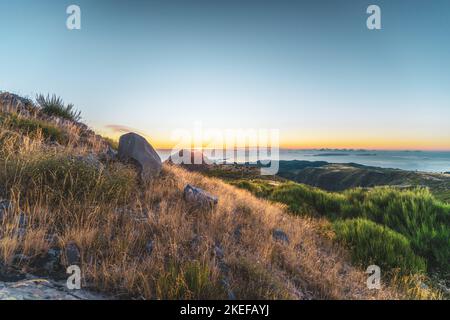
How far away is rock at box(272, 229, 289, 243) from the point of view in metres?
6.25

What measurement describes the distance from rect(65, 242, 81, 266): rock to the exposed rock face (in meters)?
4.21

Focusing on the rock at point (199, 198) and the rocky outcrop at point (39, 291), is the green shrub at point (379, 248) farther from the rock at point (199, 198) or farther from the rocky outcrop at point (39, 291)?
the rocky outcrop at point (39, 291)

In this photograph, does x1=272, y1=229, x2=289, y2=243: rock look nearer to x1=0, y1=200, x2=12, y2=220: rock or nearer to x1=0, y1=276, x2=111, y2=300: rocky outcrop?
x1=0, y1=276, x2=111, y2=300: rocky outcrop

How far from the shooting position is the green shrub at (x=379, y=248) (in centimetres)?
629

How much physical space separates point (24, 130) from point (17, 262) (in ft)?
19.8

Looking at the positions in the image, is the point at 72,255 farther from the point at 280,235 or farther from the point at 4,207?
the point at 280,235

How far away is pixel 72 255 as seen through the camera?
3.78 metres

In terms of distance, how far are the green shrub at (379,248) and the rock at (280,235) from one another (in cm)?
149

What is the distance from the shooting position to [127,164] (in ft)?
26.6

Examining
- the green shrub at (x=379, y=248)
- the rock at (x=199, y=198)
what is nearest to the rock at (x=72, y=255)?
the rock at (x=199, y=198)

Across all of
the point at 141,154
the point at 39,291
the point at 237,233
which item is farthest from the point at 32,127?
the point at 39,291

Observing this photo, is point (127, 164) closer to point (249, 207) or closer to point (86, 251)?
point (249, 207)

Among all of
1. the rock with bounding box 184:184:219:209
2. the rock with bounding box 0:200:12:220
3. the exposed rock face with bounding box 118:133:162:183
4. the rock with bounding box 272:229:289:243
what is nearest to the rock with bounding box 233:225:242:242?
the rock with bounding box 272:229:289:243
